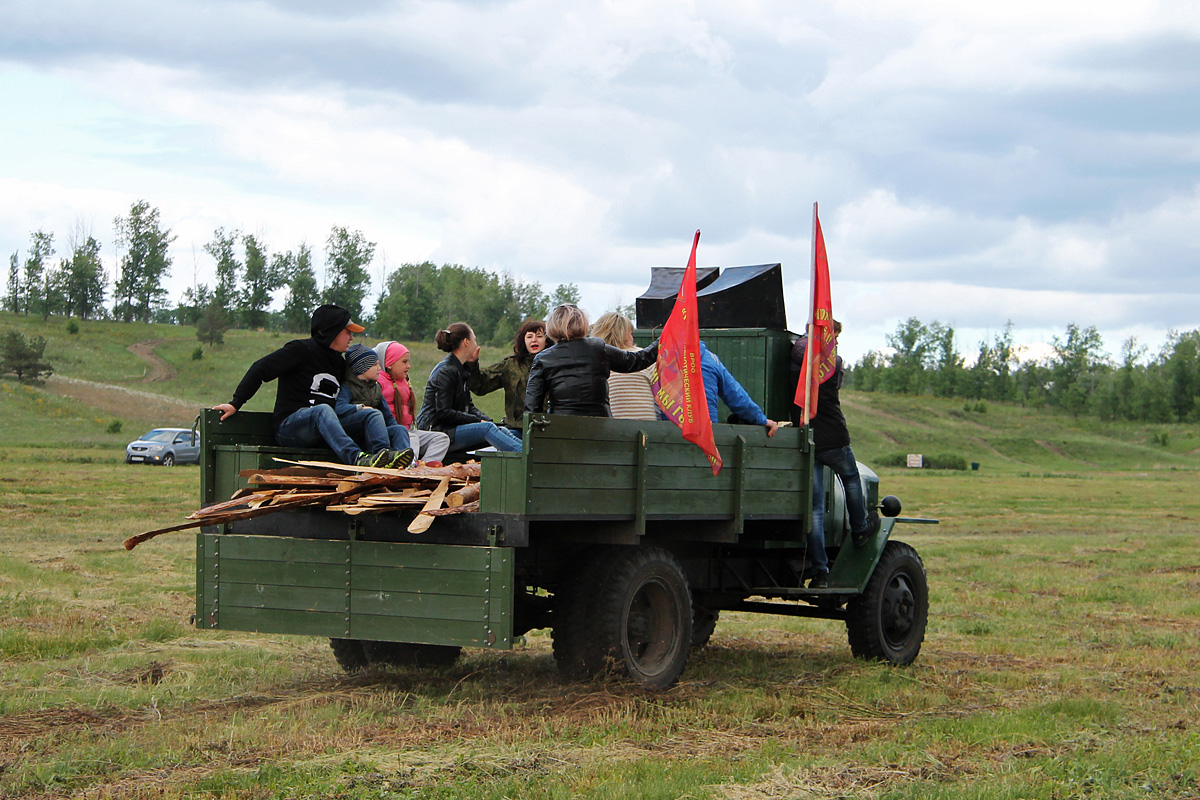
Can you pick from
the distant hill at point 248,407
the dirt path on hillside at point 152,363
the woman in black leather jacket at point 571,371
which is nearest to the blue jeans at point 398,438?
the woman in black leather jacket at point 571,371

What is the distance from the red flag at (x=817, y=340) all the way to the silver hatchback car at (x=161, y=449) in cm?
3129

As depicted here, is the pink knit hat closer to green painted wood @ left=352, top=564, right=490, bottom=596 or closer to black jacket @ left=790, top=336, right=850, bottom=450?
green painted wood @ left=352, top=564, right=490, bottom=596

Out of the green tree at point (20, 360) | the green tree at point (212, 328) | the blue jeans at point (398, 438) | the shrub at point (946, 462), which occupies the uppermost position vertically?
the green tree at point (212, 328)

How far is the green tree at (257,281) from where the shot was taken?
106 m

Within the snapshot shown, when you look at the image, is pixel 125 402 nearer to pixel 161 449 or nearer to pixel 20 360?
pixel 20 360

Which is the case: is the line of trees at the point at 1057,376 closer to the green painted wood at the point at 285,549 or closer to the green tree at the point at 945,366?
the green tree at the point at 945,366

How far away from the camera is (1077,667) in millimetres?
8430

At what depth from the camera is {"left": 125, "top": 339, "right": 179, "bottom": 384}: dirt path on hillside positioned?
243 feet

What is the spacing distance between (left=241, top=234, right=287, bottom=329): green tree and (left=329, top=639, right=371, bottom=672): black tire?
102m

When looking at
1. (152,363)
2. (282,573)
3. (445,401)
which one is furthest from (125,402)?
(282,573)

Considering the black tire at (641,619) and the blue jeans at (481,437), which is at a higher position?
the blue jeans at (481,437)

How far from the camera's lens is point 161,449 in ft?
122

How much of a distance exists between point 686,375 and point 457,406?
1.80 meters

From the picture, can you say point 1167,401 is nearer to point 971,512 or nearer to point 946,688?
point 971,512
